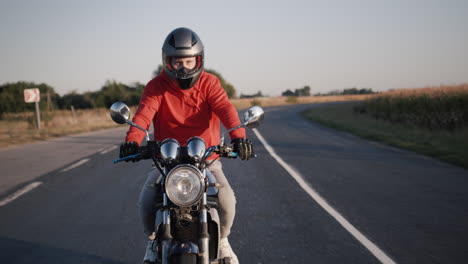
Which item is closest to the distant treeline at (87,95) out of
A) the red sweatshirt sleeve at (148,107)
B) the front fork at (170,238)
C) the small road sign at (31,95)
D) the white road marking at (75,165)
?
the small road sign at (31,95)

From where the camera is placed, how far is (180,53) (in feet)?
9.82

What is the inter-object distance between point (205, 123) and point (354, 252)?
6.73ft

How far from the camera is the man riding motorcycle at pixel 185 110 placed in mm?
3016

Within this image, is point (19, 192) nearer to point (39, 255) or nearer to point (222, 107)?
point (39, 255)

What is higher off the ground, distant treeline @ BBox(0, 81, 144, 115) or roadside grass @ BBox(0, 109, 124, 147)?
distant treeline @ BBox(0, 81, 144, 115)

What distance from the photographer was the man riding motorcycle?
119 inches

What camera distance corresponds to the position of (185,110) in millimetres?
3445

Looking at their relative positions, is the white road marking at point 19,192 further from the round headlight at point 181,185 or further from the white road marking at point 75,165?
the round headlight at point 181,185

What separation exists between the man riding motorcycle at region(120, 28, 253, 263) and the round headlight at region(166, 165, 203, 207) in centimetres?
62

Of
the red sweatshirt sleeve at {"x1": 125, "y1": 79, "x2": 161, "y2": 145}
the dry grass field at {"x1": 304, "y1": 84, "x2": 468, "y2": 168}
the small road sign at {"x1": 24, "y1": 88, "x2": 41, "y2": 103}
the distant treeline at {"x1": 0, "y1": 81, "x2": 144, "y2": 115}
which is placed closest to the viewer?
the red sweatshirt sleeve at {"x1": 125, "y1": 79, "x2": 161, "y2": 145}

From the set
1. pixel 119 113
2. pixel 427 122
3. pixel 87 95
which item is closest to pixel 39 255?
pixel 119 113

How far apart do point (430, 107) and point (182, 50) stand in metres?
17.3

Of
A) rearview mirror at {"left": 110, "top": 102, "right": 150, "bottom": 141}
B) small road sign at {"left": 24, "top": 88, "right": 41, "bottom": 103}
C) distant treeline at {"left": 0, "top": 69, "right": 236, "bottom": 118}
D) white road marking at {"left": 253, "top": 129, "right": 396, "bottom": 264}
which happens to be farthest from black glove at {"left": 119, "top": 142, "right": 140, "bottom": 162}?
distant treeline at {"left": 0, "top": 69, "right": 236, "bottom": 118}

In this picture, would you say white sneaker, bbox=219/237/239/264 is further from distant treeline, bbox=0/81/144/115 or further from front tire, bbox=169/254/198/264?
distant treeline, bbox=0/81/144/115
